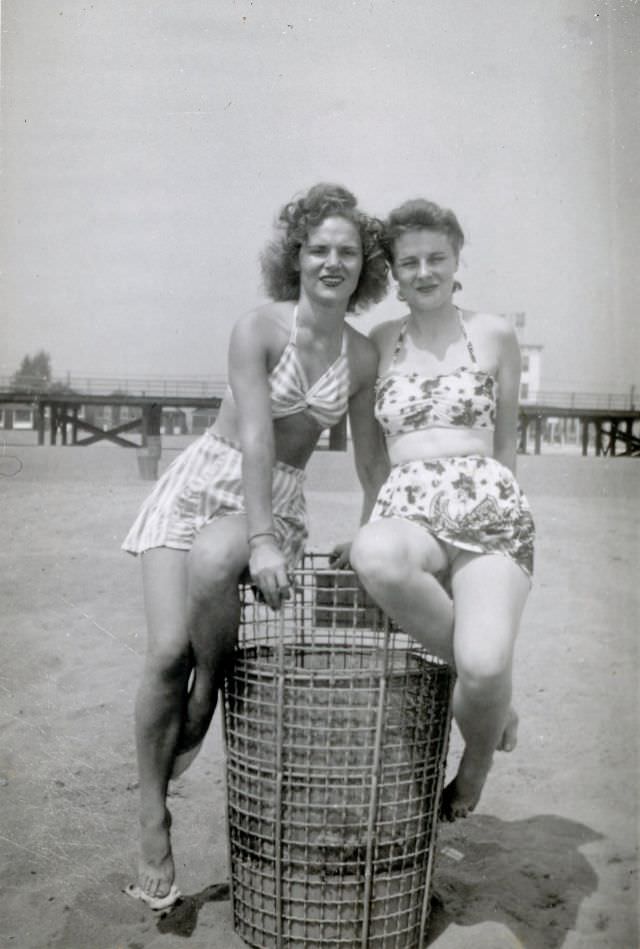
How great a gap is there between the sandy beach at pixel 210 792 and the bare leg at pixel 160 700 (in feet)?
0.70

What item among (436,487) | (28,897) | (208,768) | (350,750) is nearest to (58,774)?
(208,768)

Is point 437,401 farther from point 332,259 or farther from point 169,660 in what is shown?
point 169,660

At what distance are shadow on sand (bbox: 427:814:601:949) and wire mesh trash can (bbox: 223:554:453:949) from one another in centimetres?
26

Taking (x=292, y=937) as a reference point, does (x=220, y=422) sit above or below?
above

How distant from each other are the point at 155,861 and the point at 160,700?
1.65 feet

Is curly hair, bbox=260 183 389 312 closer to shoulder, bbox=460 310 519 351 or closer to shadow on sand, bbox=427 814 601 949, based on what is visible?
shoulder, bbox=460 310 519 351

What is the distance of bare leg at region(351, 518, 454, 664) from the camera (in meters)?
2.44

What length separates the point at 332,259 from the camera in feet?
9.21

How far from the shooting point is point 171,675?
2.76m

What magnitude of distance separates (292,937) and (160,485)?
56.4 inches

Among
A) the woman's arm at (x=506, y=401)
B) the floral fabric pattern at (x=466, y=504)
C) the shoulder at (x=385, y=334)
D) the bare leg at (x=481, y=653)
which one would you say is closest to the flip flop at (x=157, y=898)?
the bare leg at (x=481, y=653)

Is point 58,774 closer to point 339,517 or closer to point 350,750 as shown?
point 350,750

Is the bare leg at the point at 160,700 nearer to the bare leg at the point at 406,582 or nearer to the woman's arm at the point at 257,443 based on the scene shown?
the woman's arm at the point at 257,443

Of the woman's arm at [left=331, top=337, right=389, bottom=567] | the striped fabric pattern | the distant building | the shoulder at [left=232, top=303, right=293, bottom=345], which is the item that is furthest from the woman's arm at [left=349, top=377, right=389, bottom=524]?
the distant building
